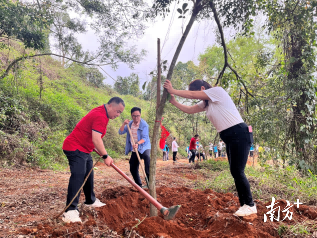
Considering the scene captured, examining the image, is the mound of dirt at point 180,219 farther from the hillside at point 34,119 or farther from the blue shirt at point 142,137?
the hillside at point 34,119

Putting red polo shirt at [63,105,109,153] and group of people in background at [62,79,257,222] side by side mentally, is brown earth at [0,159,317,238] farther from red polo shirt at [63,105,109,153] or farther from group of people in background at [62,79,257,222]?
red polo shirt at [63,105,109,153]

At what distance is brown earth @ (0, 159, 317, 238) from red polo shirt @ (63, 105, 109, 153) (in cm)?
91

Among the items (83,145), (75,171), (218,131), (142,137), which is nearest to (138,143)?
(142,137)

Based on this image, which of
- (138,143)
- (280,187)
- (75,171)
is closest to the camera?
(75,171)

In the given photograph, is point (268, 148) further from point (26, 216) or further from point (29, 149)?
point (29, 149)

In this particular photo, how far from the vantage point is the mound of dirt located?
7.84ft

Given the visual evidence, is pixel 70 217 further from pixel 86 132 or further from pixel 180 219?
pixel 180 219

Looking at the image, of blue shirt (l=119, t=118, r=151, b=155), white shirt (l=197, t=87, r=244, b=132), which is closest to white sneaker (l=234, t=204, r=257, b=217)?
white shirt (l=197, t=87, r=244, b=132)

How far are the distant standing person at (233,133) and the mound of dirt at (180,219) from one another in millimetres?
255

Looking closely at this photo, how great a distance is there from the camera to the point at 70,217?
111 inches

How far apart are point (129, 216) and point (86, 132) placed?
1.44 m

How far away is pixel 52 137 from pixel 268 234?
901cm

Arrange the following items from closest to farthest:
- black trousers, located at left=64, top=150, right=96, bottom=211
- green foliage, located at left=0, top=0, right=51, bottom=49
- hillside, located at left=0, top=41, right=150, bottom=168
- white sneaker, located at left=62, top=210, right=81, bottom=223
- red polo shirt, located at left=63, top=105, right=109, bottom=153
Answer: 1. white sneaker, located at left=62, top=210, right=81, bottom=223
2. black trousers, located at left=64, top=150, right=96, bottom=211
3. red polo shirt, located at left=63, top=105, right=109, bottom=153
4. green foliage, located at left=0, top=0, right=51, bottom=49
5. hillside, located at left=0, top=41, right=150, bottom=168

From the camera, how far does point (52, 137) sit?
31.2 feet
